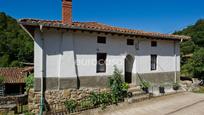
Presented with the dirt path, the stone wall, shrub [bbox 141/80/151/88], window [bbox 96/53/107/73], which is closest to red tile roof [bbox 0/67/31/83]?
window [bbox 96/53/107/73]

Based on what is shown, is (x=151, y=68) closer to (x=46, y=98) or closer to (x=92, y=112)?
(x=92, y=112)

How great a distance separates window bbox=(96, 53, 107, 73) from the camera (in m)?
16.0

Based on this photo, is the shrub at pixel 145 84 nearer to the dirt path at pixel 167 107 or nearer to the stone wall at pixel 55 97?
the dirt path at pixel 167 107

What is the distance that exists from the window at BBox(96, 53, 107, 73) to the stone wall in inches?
68.5

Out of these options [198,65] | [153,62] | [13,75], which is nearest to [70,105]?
[153,62]

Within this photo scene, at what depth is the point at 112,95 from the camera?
1497cm

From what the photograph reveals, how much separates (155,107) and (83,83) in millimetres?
4741

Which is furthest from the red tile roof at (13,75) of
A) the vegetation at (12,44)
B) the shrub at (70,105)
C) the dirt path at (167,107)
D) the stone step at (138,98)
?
the dirt path at (167,107)

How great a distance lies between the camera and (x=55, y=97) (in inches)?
543

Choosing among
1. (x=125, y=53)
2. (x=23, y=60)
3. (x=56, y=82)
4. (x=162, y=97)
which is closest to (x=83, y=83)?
(x=56, y=82)

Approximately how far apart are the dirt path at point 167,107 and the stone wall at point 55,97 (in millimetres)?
2397

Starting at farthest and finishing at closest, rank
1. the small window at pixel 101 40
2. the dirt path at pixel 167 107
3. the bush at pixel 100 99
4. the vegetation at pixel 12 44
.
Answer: the vegetation at pixel 12 44, the small window at pixel 101 40, the bush at pixel 100 99, the dirt path at pixel 167 107

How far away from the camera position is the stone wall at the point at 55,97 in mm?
13219

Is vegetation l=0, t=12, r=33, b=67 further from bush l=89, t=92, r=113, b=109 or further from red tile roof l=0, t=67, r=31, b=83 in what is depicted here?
bush l=89, t=92, r=113, b=109
